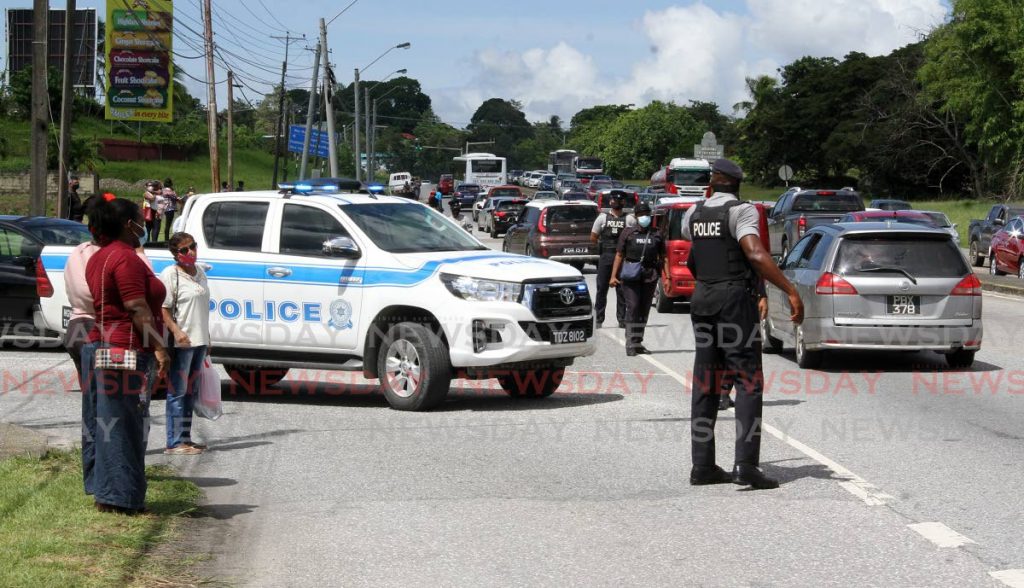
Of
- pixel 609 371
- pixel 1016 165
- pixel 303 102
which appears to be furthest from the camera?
pixel 303 102

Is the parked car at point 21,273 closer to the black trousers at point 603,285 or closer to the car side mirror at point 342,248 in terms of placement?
the car side mirror at point 342,248

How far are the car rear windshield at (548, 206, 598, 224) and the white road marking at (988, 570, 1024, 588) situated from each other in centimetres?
2532

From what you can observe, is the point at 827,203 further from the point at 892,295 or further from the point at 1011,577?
the point at 1011,577

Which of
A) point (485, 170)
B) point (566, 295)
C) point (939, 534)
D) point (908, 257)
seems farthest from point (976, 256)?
point (485, 170)

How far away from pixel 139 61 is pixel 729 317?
5842 centimetres

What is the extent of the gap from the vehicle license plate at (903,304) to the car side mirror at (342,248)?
5868 millimetres

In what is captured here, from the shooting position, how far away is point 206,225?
13.1m

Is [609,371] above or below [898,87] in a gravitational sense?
below

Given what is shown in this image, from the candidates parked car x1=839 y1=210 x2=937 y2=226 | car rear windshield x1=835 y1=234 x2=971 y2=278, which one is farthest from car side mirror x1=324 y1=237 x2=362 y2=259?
parked car x1=839 y1=210 x2=937 y2=226

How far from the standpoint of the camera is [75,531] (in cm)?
707

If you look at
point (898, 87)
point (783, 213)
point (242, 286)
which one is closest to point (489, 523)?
point (242, 286)

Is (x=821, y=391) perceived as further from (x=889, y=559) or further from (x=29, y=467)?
(x=29, y=467)

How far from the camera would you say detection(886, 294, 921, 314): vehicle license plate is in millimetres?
14398

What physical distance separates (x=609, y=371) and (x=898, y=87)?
212 ft
